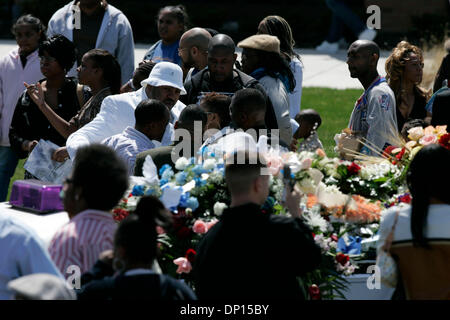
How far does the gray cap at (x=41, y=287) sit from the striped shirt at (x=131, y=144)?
90.9 inches

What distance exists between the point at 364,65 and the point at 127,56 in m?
2.52

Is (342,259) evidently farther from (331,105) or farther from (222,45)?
(331,105)

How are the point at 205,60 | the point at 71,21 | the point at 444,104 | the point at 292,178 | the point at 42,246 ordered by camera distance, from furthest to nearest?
1. the point at 71,21
2. the point at 205,60
3. the point at 444,104
4. the point at 292,178
5. the point at 42,246

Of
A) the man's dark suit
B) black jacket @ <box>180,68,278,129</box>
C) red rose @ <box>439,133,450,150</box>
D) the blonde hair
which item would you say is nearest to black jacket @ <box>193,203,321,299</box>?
Result: red rose @ <box>439,133,450,150</box>

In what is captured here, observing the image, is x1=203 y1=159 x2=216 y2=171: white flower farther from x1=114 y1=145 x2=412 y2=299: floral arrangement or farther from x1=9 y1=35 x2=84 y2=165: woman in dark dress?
x1=9 y1=35 x2=84 y2=165: woman in dark dress

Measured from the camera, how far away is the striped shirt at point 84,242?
400cm

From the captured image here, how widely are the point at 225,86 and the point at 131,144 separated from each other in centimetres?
124

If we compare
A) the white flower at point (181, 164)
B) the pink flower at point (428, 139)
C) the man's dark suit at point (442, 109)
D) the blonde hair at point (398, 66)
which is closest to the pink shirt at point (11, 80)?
the white flower at point (181, 164)

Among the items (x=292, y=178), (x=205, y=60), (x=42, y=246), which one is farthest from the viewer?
(x=205, y=60)

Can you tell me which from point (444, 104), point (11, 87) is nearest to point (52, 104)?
point (11, 87)

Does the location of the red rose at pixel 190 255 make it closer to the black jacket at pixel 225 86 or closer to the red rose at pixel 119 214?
the red rose at pixel 119 214

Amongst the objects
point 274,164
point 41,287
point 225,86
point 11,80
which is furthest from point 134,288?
point 11,80

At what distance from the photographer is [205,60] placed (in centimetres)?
759
